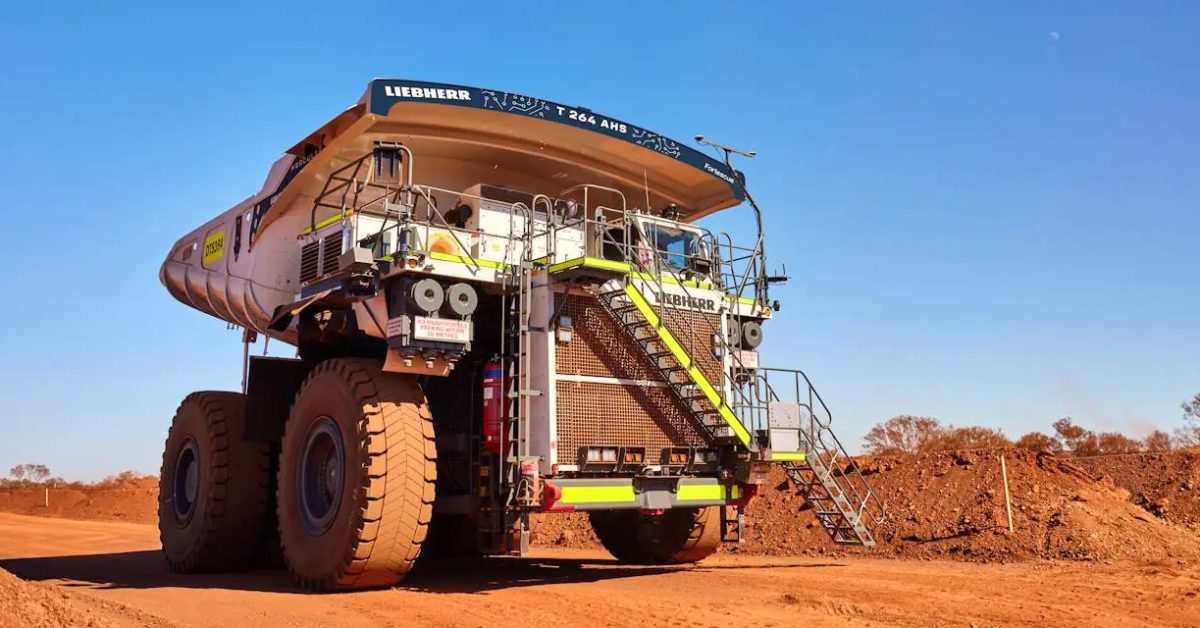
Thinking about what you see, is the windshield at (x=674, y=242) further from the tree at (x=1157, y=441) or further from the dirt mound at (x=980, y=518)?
the tree at (x=1157, y=441)

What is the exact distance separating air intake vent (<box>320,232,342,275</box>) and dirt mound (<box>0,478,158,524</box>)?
24138mm

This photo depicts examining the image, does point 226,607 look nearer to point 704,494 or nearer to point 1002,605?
point 704,494

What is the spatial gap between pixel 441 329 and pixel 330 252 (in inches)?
83.5

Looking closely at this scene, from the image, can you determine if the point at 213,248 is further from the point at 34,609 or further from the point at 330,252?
the point at 34,609

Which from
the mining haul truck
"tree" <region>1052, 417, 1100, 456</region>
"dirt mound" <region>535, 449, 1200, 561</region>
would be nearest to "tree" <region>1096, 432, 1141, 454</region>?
"tree" <region>1052, 417, 1100, 456</region>

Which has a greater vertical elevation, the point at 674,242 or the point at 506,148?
the point at 506,148

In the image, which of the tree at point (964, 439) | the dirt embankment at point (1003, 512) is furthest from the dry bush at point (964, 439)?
the dirt embankment at point (1003, 512)

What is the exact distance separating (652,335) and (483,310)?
1.96 metres

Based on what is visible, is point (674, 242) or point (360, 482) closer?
point (360, 482)

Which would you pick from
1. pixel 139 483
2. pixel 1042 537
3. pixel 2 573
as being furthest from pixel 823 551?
pixel 139 483

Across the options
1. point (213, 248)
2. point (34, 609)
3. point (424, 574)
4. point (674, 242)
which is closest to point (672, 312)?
point (674, 242)

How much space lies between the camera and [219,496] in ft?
43.0

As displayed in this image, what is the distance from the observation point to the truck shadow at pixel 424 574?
1141 centimetres

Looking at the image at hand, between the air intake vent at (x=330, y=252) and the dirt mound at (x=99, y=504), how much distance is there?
950 inches
